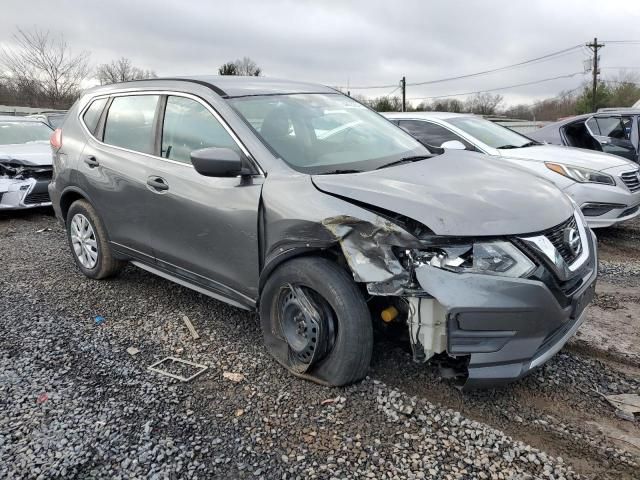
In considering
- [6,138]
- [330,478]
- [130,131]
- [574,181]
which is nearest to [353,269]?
[330,478]

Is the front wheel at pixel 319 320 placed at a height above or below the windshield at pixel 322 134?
below

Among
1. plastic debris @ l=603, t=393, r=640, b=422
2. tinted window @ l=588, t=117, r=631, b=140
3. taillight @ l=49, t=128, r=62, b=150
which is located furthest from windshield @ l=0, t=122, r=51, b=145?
tinted window @ l=588, t=117, r=631, b=140

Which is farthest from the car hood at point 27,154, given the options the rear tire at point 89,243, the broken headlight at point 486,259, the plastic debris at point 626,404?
the plastic debris at point 626,404

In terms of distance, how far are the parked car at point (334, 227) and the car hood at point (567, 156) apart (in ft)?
9.03

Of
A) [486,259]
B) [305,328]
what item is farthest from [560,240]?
[305,328]

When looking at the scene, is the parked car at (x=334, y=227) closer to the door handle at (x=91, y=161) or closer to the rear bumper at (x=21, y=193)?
the door handle at (x=91, y=161)

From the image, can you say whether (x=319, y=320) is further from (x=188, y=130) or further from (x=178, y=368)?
(x=188, y=130)

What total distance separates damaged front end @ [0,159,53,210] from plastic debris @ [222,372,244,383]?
592cm

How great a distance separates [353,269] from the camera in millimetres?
2635

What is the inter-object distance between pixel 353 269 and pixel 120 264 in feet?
9.14

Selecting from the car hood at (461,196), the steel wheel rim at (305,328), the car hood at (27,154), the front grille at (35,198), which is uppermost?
the car hood at (27,154)

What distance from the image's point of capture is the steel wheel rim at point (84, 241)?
15.0 feet

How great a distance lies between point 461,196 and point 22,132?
354 inches

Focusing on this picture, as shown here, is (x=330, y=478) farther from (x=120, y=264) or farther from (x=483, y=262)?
(x=120, y=264)
